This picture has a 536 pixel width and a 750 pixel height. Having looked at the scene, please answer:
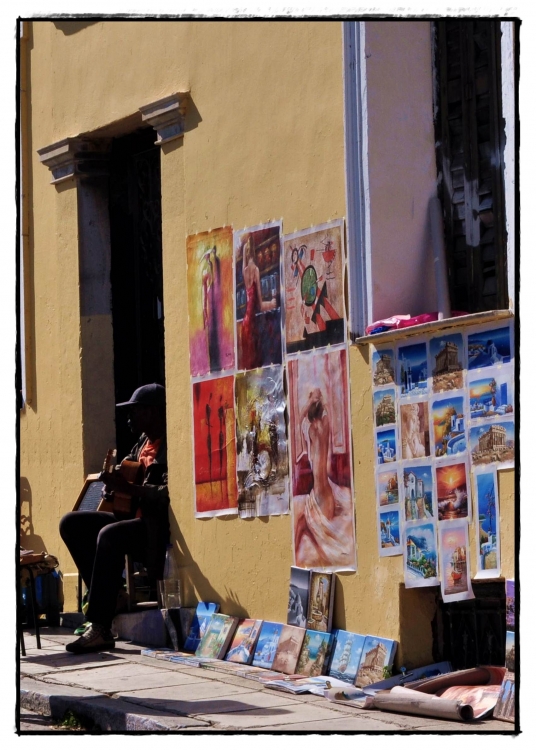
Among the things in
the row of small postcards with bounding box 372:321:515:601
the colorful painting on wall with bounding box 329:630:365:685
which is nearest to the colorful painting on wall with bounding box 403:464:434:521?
the row of small postcards with bounding box 372:321:515:601

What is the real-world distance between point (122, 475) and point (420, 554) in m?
2.71

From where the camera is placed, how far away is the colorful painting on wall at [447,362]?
7.61m

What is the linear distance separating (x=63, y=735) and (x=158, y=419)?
369 centimetres

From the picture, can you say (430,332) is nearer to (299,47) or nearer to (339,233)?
(339,233)

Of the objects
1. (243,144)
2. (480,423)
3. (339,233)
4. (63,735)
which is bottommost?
(63,735)

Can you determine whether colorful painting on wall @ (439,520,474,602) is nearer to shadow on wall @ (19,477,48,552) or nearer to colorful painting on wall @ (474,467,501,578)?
colorful painting on wall @ (474,467,501,578)

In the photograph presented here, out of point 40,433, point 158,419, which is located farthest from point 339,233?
point 40,433

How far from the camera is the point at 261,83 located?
930cm

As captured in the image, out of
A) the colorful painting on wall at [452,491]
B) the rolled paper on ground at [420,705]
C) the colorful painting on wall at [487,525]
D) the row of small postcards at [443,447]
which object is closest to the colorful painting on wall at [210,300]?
the row of small postcards at [443,447]

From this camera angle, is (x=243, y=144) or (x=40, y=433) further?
(x=40, y=433)

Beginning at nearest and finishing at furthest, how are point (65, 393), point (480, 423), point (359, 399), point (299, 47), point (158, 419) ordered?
1. point (480, 423)
2. point (359, 399)
3. point (299, 47)
4. point (158, 419)
5. point (65, 393)

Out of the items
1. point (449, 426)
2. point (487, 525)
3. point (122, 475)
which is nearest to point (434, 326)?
point (449, 426)

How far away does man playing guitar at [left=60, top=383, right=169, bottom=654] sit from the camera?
9586 millimetres

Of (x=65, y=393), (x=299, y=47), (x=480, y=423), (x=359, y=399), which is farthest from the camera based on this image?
(x=65, y=393)
